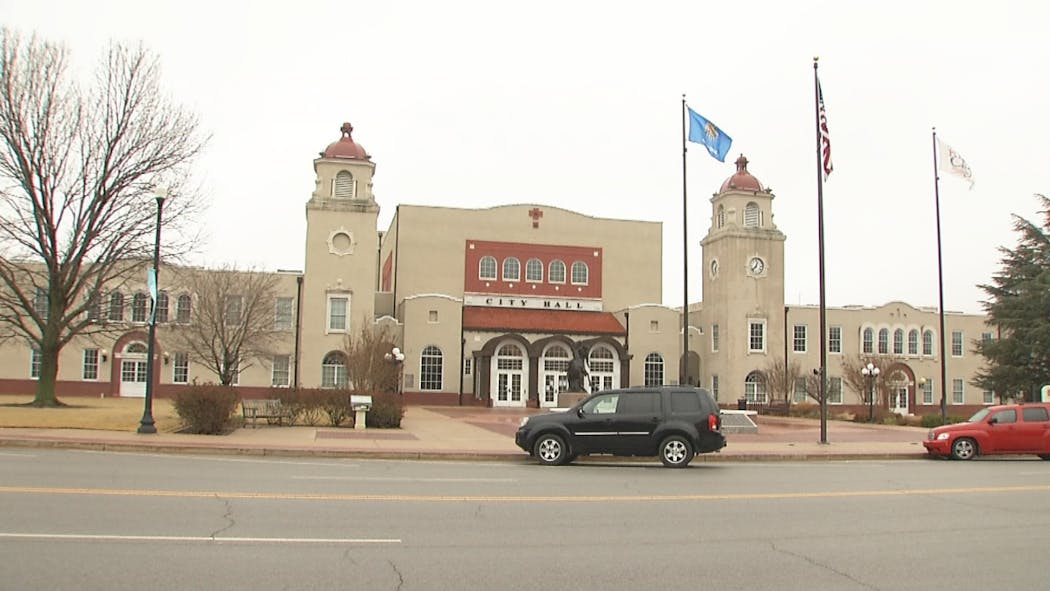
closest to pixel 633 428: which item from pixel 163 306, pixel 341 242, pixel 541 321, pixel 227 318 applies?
pixel 227 318

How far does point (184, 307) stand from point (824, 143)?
3784cm

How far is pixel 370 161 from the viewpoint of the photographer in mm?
54281

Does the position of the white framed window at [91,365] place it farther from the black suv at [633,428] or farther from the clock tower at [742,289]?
the black suv at [633,428]

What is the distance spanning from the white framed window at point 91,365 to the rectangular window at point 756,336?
38.8 metres

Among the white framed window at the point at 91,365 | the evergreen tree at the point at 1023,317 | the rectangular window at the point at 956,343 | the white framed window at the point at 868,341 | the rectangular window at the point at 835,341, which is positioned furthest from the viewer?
the rectangular window at the point at 956,343

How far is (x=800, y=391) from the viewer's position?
186ft

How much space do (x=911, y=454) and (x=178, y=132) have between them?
2745 centimetres

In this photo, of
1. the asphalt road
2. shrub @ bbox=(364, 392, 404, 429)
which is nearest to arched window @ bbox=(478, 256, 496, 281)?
shrub @ bbox=(364, 392, 404, 429)


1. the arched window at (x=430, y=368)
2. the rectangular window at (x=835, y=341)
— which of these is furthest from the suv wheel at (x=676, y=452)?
the rectangular window at (x=835, y=341)

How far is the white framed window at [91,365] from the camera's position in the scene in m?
50.5

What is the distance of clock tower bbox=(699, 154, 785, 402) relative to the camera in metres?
57.4

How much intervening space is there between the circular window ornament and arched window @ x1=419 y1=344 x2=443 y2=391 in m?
7.51

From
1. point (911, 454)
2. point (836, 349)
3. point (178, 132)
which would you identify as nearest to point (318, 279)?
point (178, 132)

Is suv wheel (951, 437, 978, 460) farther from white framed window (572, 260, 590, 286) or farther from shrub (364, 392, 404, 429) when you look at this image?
white framed window (572, 260, 590, 286)
